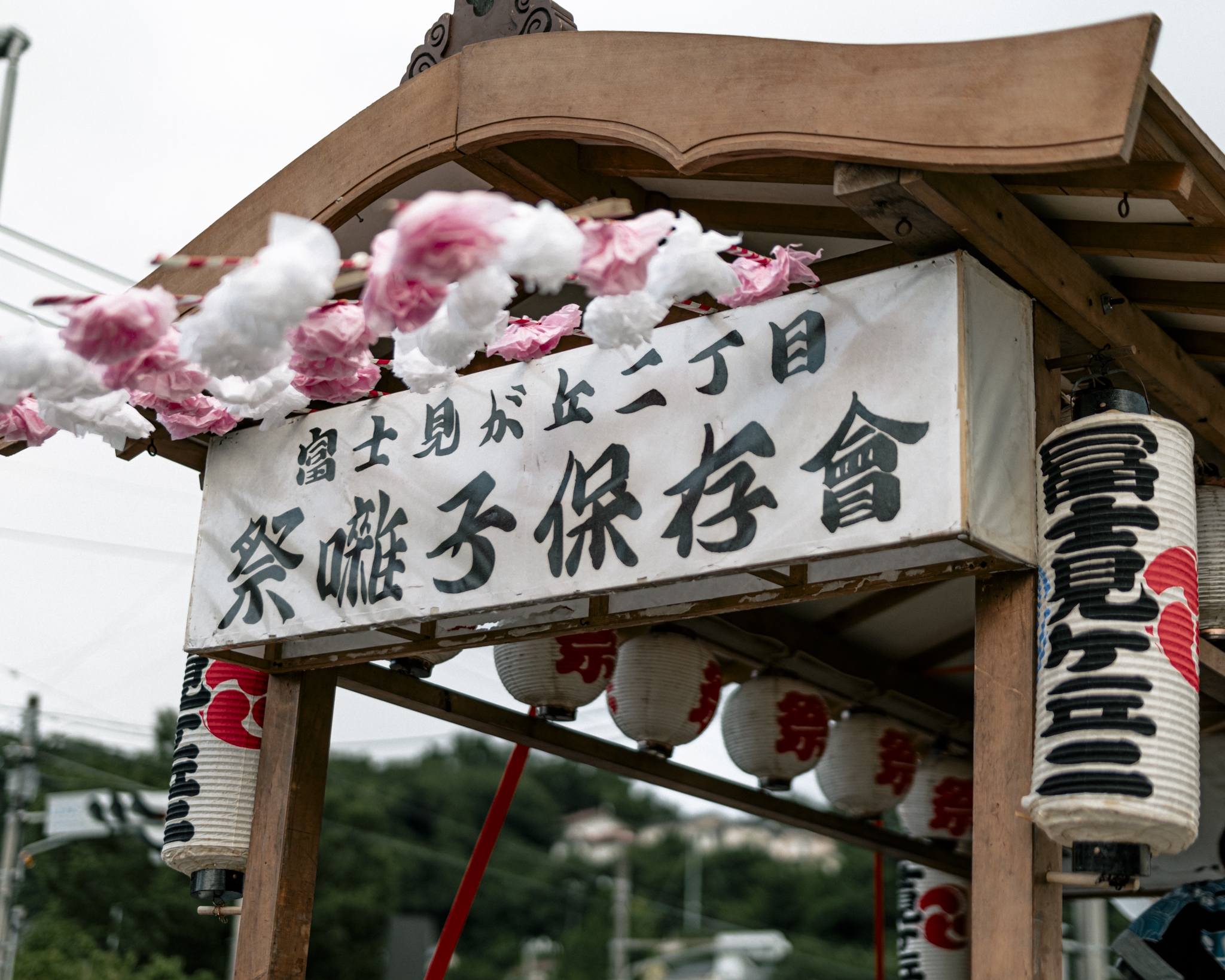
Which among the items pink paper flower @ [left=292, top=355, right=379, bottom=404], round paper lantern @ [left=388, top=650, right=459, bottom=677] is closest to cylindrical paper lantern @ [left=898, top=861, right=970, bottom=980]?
round paper lantern @ [left=388, top=650, right=459, bottom=677]

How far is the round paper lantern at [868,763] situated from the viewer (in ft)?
20.6

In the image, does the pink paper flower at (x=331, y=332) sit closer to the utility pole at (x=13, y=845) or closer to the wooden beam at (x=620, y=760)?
the wooden beam at (x=620, y=760)

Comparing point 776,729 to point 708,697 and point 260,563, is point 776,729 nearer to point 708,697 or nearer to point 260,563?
point 708,697

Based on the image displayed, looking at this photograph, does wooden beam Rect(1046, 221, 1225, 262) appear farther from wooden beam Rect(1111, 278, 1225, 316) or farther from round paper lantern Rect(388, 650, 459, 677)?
round paper lantern Rect(388, 650, 459, 677)

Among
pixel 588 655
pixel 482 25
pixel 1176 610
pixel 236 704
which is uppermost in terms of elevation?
pixel 482 25

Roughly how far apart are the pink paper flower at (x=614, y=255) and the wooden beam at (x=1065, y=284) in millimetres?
623

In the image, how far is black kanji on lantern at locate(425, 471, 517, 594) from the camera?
367 cm

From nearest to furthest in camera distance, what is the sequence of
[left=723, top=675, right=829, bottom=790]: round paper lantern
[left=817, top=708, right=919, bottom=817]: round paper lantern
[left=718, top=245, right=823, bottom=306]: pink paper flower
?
[left=718, top=245, right=823, bottom=306]: pink paper flower
[left=723, top=675, right=829, bottom=790]: round paper lantern
[left=817, top=708, right=919, bottom=817]: round paper lantern

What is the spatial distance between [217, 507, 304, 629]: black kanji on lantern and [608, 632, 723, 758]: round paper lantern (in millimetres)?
1706

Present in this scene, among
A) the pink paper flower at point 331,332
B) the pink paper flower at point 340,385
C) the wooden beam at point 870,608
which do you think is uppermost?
the wooden beam at point 870,608

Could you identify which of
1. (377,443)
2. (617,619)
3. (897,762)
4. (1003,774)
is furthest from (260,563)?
(897,762)

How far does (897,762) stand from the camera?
6.32 metres

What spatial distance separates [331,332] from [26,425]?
135 cm

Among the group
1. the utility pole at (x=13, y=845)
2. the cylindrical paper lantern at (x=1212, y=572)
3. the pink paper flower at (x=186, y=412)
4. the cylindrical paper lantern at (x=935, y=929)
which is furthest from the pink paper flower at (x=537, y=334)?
the utility pole at (x=13, y=845)
